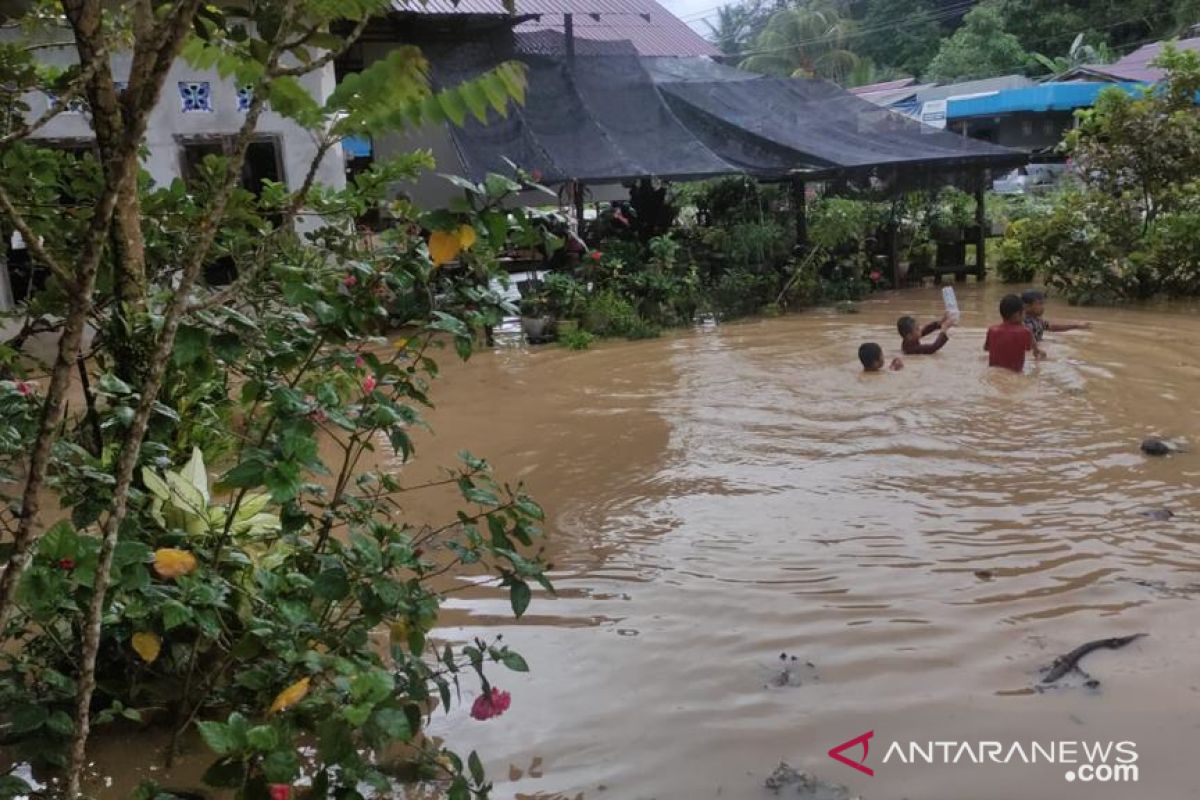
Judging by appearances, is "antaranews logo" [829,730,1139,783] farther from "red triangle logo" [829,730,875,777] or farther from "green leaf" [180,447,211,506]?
"green leaf" [180,447,211,506]

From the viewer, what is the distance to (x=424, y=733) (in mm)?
3484

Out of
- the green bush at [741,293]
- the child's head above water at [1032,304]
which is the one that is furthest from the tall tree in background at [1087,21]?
the child's head above water at [1032,304]

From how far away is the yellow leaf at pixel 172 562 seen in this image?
2.64m

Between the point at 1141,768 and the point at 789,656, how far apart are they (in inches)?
50.5

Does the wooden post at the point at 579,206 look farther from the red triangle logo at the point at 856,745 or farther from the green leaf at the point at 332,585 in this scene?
the green leaf at the point at 332,585

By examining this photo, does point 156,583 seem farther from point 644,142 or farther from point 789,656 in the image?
point 644,142

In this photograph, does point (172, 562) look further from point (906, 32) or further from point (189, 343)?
point (906, 32)

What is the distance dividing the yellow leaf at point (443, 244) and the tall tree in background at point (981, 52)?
38.4 metres

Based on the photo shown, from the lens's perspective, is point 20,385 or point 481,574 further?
point 481,574

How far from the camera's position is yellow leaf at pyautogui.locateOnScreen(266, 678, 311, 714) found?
7.69 feet

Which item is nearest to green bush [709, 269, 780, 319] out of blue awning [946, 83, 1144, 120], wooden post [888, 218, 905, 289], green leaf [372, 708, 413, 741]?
wooden post [888, 218, 905, 289]

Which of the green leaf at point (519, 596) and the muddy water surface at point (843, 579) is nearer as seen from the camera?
the green leaf at point (519, 596)

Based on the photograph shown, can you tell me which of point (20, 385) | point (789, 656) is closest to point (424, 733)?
point (789, 656)

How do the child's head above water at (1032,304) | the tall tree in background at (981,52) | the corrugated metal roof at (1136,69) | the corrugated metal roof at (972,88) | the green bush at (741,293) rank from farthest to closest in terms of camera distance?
1. the tall tree in background at (981,52)
2. the corrugated metal roof at (972,88)
3. the corrugated metal roof at (1136,69)
4. the green bush at (741,293)
5. the child's head above water at (1032,304)
